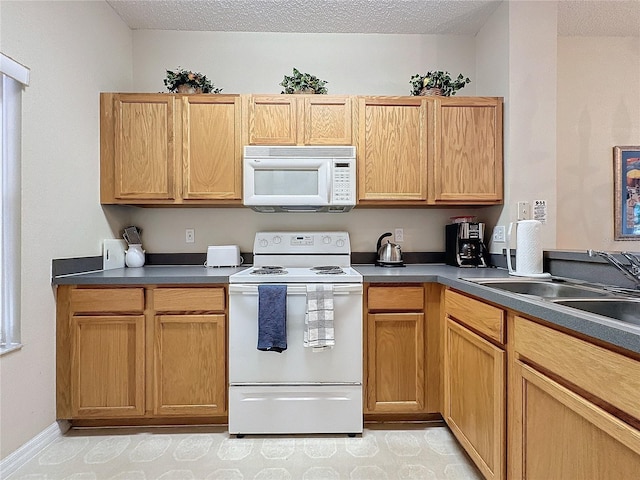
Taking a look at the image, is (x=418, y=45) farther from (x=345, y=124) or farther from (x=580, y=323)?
(x=580, y=323)

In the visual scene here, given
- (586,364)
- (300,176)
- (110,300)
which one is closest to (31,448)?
(110,300)

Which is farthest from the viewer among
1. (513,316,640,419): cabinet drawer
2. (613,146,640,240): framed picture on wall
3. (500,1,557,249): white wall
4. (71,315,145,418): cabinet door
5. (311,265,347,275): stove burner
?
(613,146,640,240): framed picture on wall

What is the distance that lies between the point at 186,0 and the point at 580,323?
284cm

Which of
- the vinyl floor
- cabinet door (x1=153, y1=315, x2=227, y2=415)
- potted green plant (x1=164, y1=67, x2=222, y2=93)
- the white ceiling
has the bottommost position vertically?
the vinyl floor

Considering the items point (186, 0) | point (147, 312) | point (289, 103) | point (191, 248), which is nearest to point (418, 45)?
point (289, 103)

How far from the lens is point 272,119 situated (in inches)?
94.4

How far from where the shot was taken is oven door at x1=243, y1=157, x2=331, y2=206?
2324 mm

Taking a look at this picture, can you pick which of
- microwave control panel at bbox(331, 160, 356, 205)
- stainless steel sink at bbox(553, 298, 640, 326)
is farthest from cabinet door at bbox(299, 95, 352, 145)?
stainless steel sink at bbox(553, 298, 640, 326)

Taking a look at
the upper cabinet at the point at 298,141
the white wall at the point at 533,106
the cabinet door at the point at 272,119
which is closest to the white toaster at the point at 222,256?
the upper cabinet at the point at 298,141

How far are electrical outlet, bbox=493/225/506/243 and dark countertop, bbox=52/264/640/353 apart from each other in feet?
0.70

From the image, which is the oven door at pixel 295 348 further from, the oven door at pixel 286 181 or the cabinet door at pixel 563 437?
the cabinet door at pixel 563 437

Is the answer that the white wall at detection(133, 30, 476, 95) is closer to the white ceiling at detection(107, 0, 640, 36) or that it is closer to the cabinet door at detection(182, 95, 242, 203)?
the white ceiling at detection(107, 0, 640, 36)

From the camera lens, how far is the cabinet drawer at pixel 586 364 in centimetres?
82

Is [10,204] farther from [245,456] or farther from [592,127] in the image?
[592,127]
